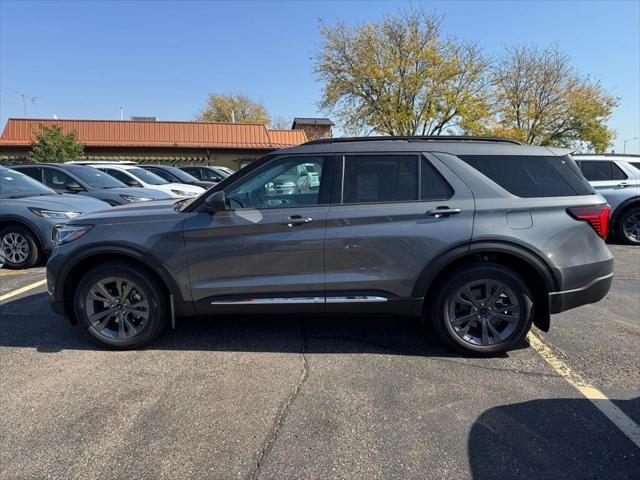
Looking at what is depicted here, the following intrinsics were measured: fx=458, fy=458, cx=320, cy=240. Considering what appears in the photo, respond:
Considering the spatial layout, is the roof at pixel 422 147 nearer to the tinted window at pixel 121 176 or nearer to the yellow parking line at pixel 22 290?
the yellow parking line at pixel 22 290

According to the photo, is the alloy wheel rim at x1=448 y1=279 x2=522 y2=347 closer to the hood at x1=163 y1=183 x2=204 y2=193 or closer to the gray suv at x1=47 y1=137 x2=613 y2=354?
the gray suv at x1=47 y1=137 x2=613 y2=354

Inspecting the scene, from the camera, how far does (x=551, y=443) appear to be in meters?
2.70

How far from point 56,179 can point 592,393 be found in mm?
10095

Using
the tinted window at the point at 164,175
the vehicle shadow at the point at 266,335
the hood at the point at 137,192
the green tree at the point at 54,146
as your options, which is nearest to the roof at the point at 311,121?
the green tree at the point at 54,146

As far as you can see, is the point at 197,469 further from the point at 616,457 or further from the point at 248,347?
the point at 616,457

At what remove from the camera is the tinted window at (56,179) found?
9.55 meters

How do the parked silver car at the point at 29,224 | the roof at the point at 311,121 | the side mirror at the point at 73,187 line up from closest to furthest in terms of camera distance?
the parked silver car at the point at 29,224
the side mirror at the point at 73,187
the roof at the point at 311,121

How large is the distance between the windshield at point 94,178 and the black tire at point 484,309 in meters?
8.42

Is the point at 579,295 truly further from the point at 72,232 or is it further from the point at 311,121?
the point at 311,121

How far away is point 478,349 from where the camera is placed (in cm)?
384

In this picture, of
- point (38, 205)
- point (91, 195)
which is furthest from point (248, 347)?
point (91, 195)

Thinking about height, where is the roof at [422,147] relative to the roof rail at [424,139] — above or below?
below

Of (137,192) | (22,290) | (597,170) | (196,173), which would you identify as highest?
(196,173)

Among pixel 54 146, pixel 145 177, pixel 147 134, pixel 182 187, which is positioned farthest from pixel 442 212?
pixel 147 134
